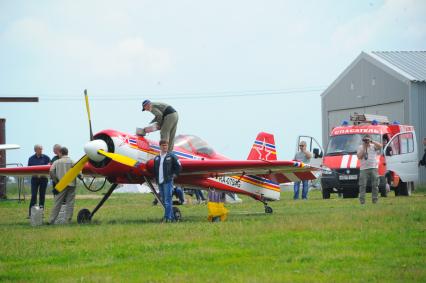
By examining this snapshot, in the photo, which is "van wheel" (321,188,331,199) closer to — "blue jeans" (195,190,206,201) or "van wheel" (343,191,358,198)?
"van wheel" (343,191,358,198)

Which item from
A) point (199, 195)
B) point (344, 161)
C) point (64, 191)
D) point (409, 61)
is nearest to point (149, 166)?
point (64, 191)

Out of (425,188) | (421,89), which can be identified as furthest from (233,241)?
(421,89)

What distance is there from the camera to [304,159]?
101ft

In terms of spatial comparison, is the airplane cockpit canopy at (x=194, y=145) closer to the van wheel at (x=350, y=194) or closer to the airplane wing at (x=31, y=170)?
the airplane wing at (x=31, y=170)

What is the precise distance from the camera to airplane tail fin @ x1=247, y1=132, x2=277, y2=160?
22531 millimetres

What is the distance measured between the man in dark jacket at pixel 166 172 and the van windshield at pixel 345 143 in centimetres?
1294

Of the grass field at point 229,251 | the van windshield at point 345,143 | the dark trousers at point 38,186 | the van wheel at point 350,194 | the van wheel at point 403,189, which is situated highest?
the van windshield at point 345,143

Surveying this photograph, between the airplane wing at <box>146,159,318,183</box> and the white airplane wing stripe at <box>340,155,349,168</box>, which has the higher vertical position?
the white airplane wing stripe at <box>340,155,349,168</box>

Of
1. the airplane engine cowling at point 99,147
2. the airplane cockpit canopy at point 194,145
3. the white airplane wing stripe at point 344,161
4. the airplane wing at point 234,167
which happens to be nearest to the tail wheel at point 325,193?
the white airplane wing stripe at point 344,161

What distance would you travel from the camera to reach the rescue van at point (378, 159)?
28.9 metres

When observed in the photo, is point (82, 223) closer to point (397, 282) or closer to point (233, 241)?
point (233, 241)

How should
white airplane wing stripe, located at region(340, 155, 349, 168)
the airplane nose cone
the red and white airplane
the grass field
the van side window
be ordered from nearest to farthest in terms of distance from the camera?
the grass field, the airplane nose cone, the red and white airplane, white airplane wing stripe, located at region(340, 155, 349, 168), the van side window

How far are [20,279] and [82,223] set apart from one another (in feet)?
27.8

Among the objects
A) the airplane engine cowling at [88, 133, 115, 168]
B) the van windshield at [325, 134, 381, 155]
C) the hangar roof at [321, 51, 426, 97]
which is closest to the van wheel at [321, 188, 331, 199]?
the van windshield at [325, 134, 381, 155]
